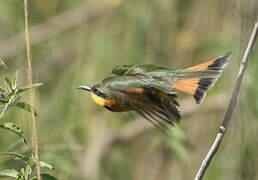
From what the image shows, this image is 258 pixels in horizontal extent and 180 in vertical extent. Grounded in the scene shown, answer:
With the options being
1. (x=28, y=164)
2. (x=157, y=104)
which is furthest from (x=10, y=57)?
(x=28, y=164)

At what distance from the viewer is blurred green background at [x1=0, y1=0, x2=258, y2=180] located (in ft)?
11.6

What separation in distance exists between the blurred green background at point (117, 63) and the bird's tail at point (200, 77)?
4.03 feet

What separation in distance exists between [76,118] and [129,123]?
0.43 meters

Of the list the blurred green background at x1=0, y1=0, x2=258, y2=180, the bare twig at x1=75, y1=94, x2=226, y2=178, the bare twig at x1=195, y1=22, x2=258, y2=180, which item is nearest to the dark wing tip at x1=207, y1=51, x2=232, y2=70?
the bare twig at x1=195, y1=22, x2=258, y2=180

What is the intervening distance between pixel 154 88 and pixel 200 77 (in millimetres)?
222

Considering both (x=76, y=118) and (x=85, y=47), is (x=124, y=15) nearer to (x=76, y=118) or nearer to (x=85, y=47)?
(x=85, y=47)

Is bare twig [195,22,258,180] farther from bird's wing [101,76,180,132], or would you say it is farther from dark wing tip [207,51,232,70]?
dark wing tip [207,51,232,70]

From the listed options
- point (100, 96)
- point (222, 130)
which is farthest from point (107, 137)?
point (222, 130)

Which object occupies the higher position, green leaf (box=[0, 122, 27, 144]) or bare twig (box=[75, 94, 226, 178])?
green leaf (box=[0, 122, 27, 144])

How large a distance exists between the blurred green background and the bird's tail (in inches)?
48.4

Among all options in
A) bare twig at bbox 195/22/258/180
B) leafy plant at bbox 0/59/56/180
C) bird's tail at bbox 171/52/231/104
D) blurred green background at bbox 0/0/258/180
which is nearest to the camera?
leafy plant at bbox 0/59/56/180

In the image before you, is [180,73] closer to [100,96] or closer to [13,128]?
[100,96]

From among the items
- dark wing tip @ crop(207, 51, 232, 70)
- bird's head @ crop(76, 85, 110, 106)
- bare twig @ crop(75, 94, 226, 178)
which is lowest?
bare twig @ crop(75, 94, 226, 178)

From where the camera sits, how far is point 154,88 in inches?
72.9
